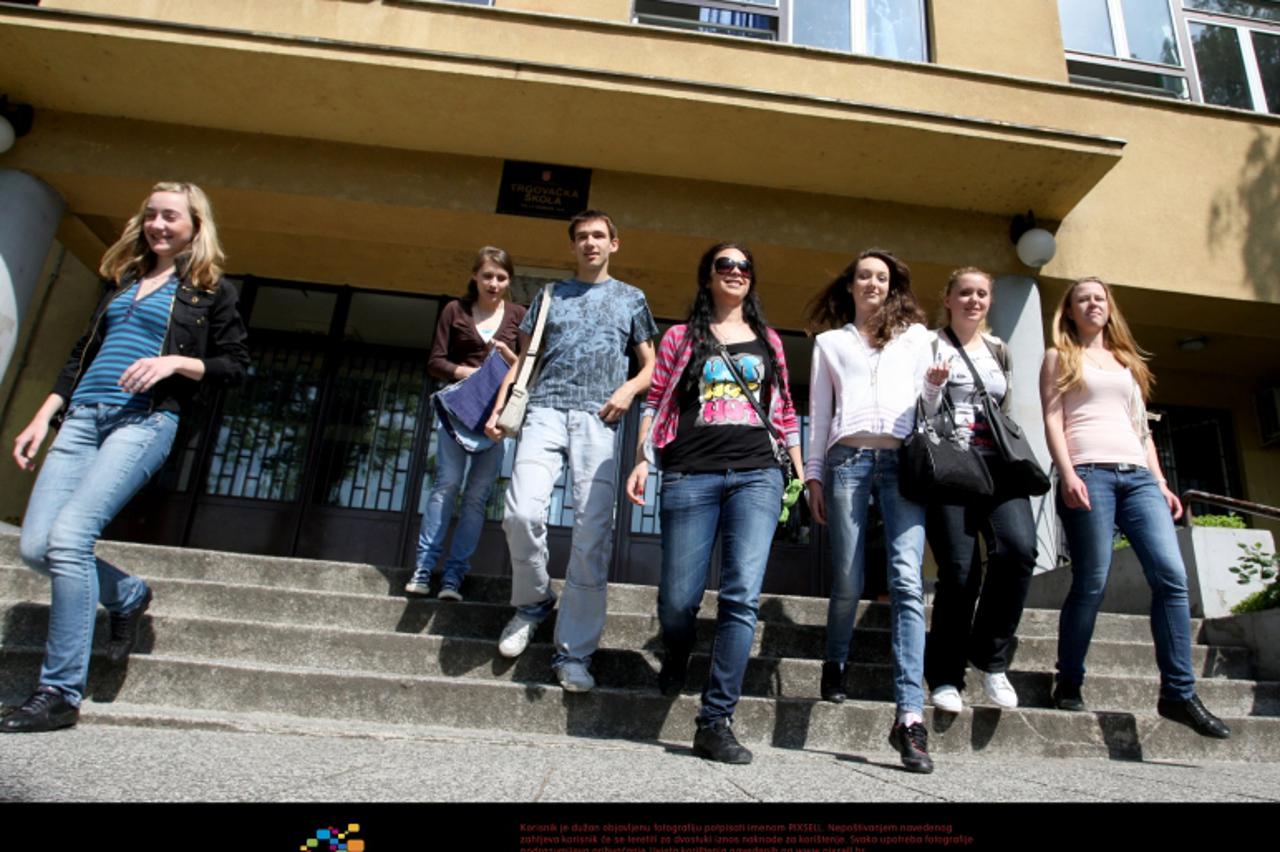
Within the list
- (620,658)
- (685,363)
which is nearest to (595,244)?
(685,363)

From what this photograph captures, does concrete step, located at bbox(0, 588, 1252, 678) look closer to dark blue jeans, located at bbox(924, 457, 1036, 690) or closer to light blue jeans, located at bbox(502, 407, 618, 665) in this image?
light blue jeans, located at bbox(502, 407, 618, 665)

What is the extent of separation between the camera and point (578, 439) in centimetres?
351

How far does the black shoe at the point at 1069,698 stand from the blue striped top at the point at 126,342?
406cm

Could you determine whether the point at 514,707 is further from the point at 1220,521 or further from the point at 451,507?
the point at 1220,521

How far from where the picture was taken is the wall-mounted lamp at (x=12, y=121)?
5.98 meters

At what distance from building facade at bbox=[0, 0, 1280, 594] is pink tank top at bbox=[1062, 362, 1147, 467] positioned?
2701 mm

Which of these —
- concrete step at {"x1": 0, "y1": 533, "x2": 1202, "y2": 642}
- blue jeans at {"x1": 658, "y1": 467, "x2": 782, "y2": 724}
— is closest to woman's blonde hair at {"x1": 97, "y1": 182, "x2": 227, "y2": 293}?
concrete step at {"x1": 0, "y1": 533, "x2": 1202, "y2": 642}

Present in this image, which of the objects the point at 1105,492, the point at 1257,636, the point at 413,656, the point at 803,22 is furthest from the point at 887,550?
the point at 803,22

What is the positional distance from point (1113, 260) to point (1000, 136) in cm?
178

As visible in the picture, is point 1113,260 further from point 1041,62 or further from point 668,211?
point 668,211

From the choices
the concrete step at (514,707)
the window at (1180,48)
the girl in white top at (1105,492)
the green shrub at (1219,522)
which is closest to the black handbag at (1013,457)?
the girl in white top at (1105,492)

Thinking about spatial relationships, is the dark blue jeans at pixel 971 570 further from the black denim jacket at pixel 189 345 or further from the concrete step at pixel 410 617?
the black denim jacket at pixel 189 345

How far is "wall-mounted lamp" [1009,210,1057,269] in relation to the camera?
632cm

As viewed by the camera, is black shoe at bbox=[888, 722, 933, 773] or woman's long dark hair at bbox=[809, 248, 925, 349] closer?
black shoe at bbox=[888, 722, 933, 773]
